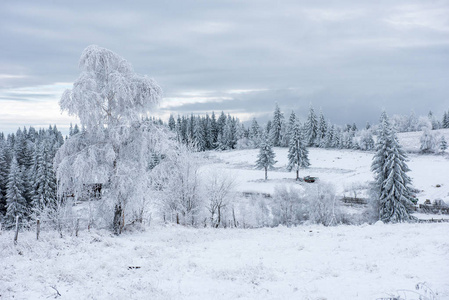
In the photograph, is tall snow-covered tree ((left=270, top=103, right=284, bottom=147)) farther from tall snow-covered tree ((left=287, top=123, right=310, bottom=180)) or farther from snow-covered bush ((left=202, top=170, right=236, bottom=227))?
snow-covered bush ((left=202, top=170, right=236, bottom=227))

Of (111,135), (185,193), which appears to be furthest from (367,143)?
(111,135)

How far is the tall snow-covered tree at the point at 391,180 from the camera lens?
3338 cm

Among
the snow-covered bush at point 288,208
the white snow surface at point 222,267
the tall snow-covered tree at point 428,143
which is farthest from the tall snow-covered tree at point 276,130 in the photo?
the white snow surface at point 222,267

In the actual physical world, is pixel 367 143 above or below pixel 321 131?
below

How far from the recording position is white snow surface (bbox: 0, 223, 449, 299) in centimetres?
848

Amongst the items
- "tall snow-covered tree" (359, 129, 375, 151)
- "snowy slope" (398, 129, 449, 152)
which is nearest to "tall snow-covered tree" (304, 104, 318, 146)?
"tall snow-covered tree" (359, 129, 375, 151)

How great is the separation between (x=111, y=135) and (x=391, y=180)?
31.6 m

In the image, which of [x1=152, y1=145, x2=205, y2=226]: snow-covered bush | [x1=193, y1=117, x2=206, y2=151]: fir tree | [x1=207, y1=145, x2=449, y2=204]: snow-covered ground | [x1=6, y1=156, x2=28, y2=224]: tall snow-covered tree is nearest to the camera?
[x1=152, y1=145, x2=205, y2=226]: snow-covered bush

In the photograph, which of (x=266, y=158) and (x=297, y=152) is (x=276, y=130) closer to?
(x=297, y=152)

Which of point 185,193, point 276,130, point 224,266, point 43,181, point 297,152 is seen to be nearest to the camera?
point 224,266

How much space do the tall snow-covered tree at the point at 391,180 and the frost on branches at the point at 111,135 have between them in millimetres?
28994

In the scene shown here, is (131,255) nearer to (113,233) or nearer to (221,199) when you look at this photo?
(113,233)

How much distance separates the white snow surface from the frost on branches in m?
2.83

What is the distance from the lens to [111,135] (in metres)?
15.8
